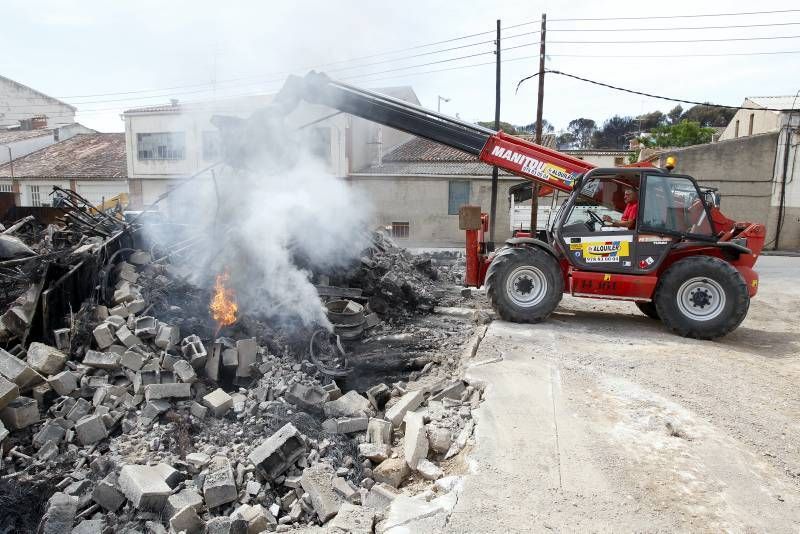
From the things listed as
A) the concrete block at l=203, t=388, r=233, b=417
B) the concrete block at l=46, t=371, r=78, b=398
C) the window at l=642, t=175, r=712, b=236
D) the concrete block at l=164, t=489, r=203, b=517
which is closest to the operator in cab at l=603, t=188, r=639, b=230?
the window at l=642, t=175, r=712, b=236

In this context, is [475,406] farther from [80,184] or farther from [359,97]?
[80,184]

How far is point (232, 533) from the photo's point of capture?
3852 mm

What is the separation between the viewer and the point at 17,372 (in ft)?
16.9

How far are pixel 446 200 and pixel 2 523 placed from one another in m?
21.4

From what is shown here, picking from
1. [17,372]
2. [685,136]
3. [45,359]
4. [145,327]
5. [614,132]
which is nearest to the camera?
[17,372]

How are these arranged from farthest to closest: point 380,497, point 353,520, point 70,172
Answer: point 70,172, point 380,497, point 353,520

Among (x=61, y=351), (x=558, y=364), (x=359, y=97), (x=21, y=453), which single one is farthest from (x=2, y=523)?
(x=359, y=97)

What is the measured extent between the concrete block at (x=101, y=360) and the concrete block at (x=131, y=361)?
0.21 ft


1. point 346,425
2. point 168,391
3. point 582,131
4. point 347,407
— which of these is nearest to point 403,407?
point 346,425

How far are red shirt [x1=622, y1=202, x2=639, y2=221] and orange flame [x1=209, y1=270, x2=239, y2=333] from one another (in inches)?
233

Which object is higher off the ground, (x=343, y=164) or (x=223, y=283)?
(x=343, y=164)

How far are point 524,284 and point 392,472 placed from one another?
4.41 m

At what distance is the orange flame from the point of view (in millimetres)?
6957

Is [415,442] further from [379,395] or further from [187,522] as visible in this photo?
[187,522]
